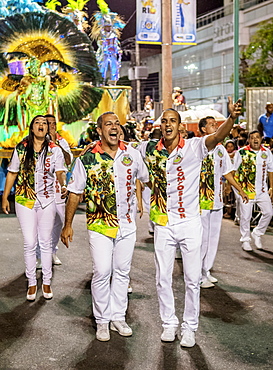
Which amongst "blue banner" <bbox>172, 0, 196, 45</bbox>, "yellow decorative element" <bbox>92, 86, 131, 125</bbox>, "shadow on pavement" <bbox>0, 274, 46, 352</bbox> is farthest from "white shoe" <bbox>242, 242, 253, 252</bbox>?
"yellow decorative element" <bbox>92, 86, 131, 125</bbox>

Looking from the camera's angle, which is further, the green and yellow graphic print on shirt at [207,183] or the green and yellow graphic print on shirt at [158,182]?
the green and yellow graphic print on shirt at [207,183]

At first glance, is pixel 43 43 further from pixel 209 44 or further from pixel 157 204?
pixel 209 44

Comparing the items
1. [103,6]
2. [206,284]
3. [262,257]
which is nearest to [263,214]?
[262,257]

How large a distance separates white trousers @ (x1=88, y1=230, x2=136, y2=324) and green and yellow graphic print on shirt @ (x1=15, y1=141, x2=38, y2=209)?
4.46 feet

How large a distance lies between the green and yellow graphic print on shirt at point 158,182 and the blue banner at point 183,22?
36.0ft

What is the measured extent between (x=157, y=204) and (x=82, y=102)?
13.1 metres

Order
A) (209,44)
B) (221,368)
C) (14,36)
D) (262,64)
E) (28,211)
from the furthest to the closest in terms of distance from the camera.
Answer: (209,44) < (262,64) < (14,36) < (28,211) < (221,368)

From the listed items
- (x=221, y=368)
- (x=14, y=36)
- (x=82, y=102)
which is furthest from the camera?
(x=82, y=102)

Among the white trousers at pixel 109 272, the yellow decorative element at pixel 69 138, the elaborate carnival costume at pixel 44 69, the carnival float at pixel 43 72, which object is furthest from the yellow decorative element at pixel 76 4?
the white trousers at pixel 109 272

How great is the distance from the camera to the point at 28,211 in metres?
6.51

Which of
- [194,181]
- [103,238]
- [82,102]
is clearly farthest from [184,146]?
[82,102]

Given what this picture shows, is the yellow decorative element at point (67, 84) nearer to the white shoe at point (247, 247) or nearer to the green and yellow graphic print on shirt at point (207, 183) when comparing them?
the white shoe at point (247, 247)

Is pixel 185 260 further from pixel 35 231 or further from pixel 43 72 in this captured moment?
pixel 43 72

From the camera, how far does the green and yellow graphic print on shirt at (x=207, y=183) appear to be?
7.23 m
